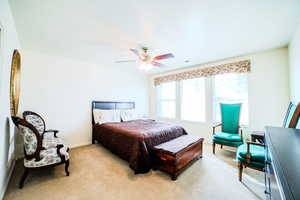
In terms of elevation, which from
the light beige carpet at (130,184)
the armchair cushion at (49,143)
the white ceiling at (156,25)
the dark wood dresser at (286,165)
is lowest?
the light beige carpet at (130,184)

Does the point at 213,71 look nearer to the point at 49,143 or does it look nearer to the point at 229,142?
the point at 229,142

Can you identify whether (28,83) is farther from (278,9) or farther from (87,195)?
(278,9)

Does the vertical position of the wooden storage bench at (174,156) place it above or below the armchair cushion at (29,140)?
below

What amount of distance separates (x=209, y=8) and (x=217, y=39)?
971 mm

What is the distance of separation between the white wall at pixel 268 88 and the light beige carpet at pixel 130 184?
147 cm

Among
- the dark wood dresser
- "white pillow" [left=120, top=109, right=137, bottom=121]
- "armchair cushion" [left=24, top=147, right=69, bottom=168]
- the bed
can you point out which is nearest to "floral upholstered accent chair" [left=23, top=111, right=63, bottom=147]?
"armchair cushion" [left=24, top=147, right=69, bottom=168]

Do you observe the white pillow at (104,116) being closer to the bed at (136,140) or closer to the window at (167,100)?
the bed at (136,140)

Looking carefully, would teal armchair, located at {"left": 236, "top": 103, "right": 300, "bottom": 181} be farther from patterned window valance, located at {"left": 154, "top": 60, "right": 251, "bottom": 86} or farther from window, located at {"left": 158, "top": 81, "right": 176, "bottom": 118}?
window, located at {"left": 158, "top": 81, "right": 176, "bottom": 118}

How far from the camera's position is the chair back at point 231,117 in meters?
3.07

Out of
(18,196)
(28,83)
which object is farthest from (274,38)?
(28,83)

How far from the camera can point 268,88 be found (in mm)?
2965

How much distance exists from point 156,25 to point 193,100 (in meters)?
3.02

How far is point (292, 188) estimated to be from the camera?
0.49m

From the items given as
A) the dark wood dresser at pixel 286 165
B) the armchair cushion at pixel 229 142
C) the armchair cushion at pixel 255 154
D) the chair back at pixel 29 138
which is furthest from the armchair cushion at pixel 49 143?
the armchair cushion at pixel 229 142
